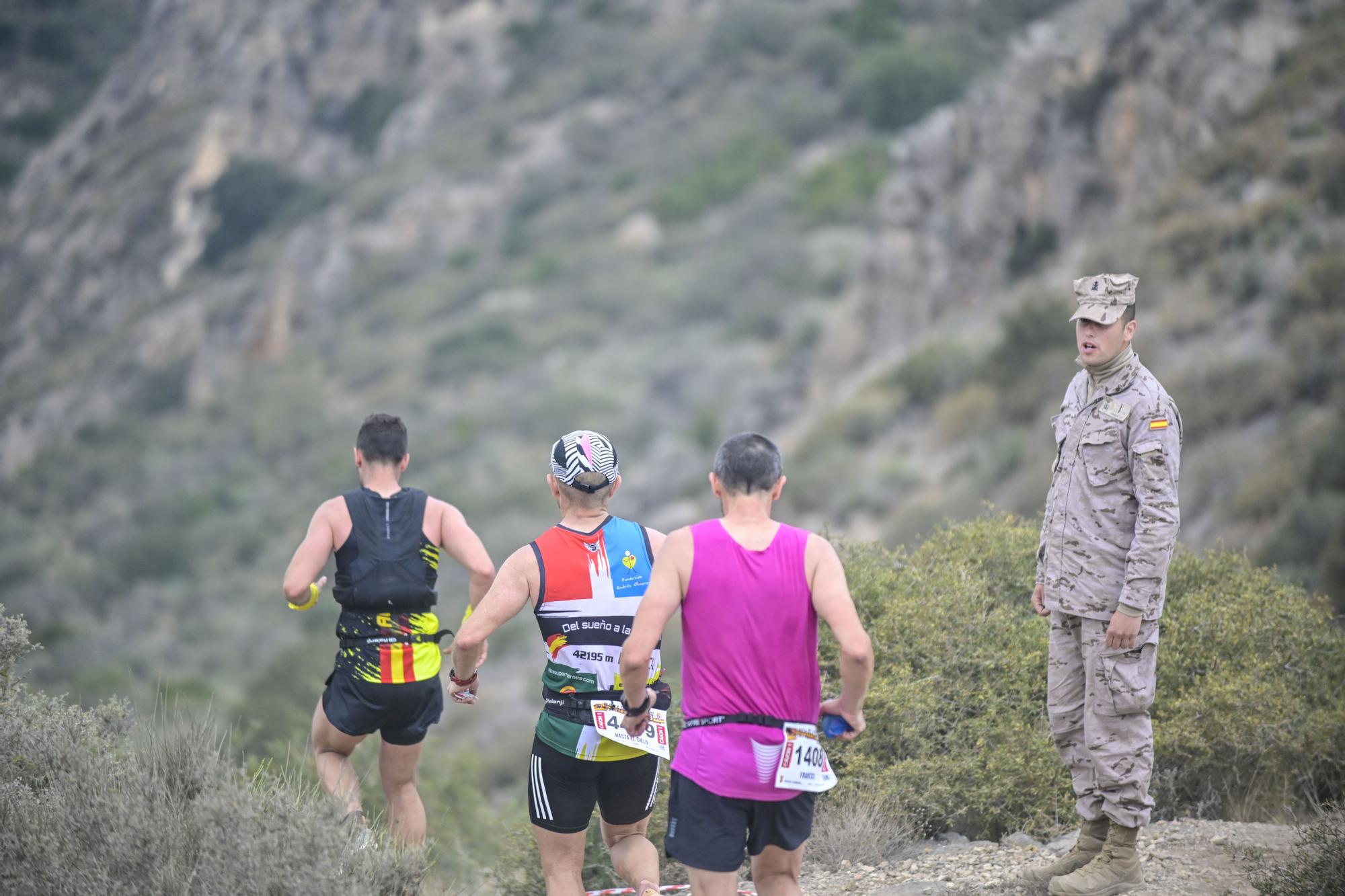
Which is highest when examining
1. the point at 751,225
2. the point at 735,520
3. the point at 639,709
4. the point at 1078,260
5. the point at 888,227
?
the point at 751,225

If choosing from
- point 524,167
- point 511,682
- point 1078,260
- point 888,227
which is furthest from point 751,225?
point 511,682

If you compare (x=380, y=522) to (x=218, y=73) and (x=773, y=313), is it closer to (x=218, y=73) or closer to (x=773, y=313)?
(x=773, y=313)

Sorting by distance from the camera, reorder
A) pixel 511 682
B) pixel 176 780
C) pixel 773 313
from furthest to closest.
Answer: pixel 773 313
pixel 511 682
pixel 176 780

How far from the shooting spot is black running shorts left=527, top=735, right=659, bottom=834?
445 cm

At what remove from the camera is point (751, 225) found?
4378 cm

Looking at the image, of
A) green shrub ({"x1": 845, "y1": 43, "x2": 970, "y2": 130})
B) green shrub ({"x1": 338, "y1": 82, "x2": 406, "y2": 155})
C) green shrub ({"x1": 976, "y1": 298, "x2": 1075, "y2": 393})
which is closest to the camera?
green shrub ({"x1": 976, "y1": 298, "x2": 1075, "y2": 393})

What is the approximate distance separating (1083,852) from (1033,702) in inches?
46.8

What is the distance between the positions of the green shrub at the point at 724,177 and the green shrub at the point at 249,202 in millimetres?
20064

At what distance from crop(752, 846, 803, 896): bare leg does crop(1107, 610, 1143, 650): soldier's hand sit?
1.41 metres

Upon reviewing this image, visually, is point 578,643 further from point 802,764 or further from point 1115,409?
point 1115,409

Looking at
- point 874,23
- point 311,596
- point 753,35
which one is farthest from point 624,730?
point 753,35

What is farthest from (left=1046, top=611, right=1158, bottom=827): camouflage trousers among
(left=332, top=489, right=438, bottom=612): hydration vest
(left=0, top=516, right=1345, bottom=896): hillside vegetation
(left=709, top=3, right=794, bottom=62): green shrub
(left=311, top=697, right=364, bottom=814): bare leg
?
(left=709, top=3, right=794, bottom=62): green shrub

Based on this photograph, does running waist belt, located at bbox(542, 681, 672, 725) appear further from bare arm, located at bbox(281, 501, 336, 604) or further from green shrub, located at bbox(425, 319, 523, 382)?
green shrub, located at bbox(425, 319, 523, 382)

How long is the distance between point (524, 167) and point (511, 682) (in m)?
37.6
